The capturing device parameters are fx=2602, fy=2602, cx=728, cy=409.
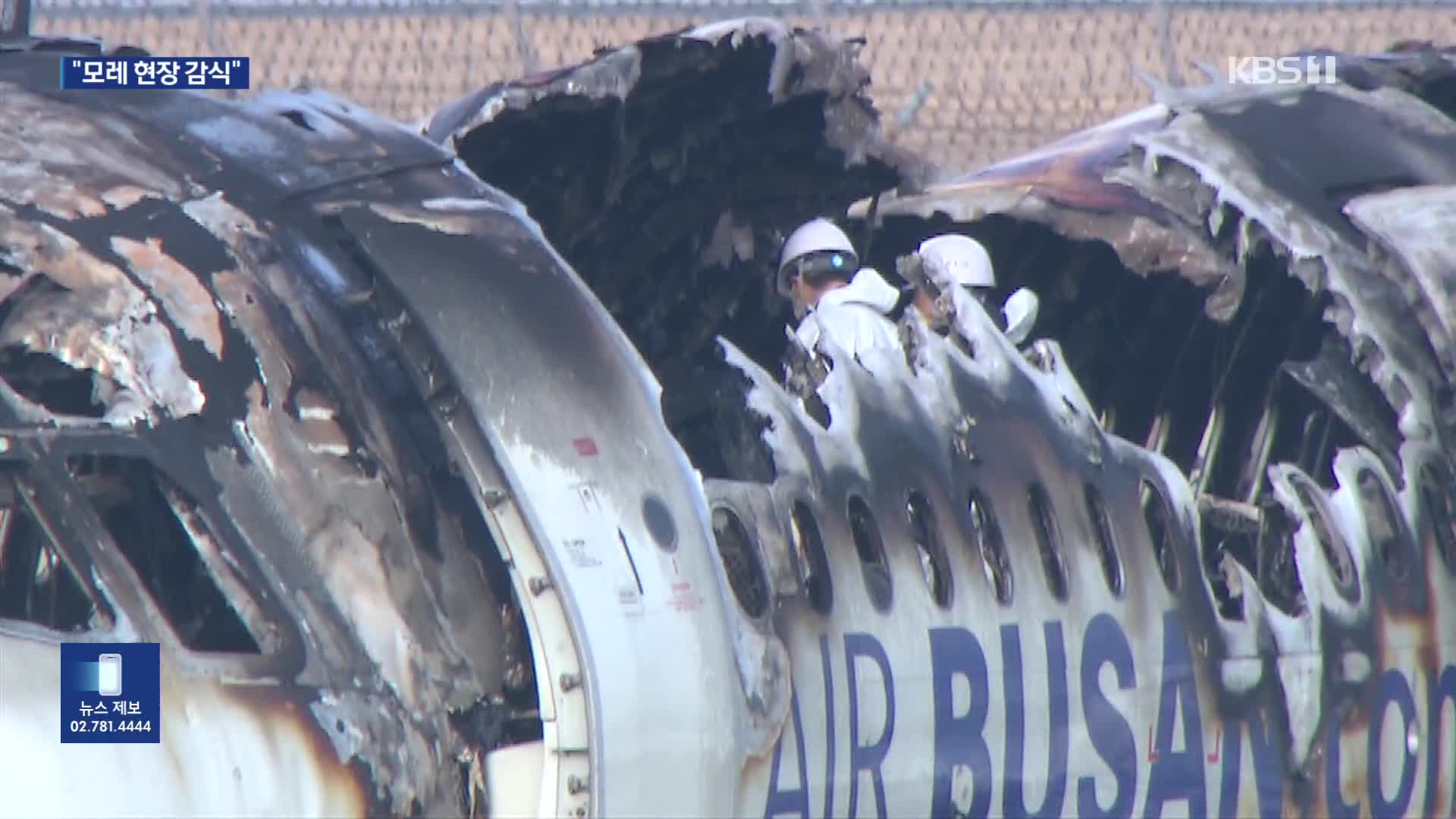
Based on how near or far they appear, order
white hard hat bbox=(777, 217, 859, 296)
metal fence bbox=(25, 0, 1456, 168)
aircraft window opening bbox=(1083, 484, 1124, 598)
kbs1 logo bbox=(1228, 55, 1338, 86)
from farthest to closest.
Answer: metal fence bbox=(25, 0, 1456, 168) → kbs1 logo bbox=(1228, 55, 1338, 86) → white hard hat bbox=(777, 217, 859, 296) → aircraft window opening bbox=(1083, 484, 1124, 598)

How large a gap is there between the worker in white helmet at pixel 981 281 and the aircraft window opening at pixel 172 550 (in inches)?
146

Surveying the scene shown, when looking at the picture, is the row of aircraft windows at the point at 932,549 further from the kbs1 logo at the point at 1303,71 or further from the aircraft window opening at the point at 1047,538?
the kbs1 logo at the point at 1303,71

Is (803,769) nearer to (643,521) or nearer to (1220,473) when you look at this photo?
(643,521)

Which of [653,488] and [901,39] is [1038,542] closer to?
[653,488]

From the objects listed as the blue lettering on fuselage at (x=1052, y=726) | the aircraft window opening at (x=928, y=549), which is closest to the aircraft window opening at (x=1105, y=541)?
the blue lettering on fuselage at (x=1052, y=726)

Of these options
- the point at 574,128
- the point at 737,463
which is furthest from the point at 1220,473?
the point at 574,128

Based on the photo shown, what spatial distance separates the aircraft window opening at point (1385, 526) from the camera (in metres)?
8.18

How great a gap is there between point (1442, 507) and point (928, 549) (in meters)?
2.41

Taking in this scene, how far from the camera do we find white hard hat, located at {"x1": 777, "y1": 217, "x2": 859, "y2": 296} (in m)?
8.53

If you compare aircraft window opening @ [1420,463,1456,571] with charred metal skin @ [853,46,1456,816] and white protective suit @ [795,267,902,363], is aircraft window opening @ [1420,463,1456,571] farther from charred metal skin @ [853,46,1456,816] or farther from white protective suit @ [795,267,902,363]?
white protective suit @ [795,267,902,363]

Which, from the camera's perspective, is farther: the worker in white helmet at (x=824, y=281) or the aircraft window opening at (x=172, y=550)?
the worker in white helmet at (x=824, y=281)

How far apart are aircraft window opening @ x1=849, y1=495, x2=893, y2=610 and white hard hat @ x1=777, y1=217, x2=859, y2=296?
2.02 meters

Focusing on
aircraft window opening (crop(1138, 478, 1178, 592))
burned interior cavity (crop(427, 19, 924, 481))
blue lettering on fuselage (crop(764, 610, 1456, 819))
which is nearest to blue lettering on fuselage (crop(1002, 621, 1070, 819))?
blue lettering on fuselage (crop(764, 610, 1456, 819))

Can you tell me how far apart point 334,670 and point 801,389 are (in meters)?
2.04
